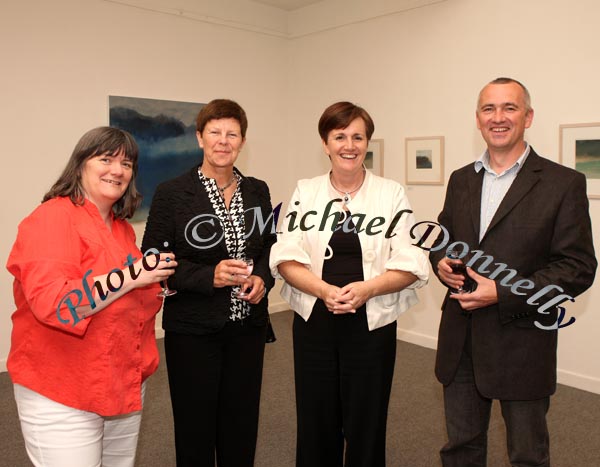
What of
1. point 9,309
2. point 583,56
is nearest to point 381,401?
point 583,56

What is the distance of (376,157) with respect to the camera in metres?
5.75

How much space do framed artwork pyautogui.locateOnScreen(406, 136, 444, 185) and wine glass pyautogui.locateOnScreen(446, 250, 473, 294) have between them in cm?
311

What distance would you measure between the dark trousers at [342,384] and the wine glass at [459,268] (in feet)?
1.19

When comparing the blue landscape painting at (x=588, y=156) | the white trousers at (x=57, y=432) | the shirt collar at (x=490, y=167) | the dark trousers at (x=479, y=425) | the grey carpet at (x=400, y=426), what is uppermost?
the blue landscape painting at (x=588, y=156)

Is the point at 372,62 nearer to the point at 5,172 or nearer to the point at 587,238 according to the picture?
the point at 5,172

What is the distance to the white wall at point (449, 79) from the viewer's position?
4.25 m

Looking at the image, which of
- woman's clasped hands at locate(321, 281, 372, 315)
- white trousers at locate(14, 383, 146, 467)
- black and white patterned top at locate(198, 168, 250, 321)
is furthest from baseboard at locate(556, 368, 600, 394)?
white trousers at locate(14, 383, 146, 467)

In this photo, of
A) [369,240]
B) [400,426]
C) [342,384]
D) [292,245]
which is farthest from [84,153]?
[400,426]

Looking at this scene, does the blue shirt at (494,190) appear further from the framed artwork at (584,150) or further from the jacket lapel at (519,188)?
the framed artwork at (584,150)

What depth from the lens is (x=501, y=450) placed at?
326 cm

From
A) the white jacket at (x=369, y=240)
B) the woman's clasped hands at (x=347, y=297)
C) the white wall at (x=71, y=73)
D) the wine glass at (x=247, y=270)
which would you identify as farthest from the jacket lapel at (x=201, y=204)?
the white wall at (x=71, y=73)

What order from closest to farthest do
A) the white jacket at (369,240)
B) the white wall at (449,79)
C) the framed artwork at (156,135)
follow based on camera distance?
the white jacket at (369,240) < the white wall at (449,79) < the framed artwork at (156,135)

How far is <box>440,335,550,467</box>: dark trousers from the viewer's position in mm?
2150

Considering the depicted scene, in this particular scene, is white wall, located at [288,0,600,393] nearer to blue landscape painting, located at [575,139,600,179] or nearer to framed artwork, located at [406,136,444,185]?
framed artwork, located at [406,136,444,185]
